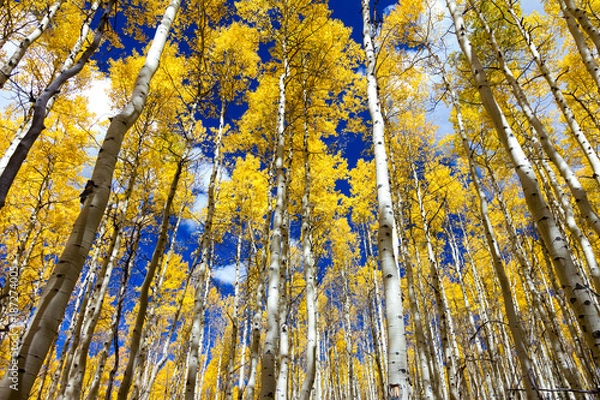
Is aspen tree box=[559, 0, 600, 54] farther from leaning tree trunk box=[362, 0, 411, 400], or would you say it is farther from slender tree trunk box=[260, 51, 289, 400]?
slender tree trunk box=[260, 51, 289, 400]

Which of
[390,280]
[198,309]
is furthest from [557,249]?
[198,309]

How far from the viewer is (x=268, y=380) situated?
155 inches

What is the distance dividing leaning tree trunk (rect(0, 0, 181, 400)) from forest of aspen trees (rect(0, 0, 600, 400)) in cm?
1

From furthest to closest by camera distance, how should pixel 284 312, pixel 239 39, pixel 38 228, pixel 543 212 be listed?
pixel 38 228 → pixel 239 39 → pixel 284 312 → pixel 543 212

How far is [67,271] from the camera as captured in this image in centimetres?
169

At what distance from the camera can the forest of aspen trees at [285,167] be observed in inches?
120

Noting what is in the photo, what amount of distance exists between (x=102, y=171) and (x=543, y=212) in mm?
3555

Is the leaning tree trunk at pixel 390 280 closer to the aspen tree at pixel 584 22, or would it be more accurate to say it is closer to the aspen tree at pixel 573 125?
the aspen tree at pixel 584 22

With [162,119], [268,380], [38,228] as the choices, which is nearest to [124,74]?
[162,119]

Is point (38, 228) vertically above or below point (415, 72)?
below

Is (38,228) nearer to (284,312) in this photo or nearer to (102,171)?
(284,312)

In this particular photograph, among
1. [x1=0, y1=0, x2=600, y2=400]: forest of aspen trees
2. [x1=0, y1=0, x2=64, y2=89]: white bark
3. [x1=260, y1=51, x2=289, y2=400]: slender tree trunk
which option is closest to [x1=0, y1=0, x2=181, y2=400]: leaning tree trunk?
[x1=0, y1=0, x2=600, y2=400]: forest of aspen trees

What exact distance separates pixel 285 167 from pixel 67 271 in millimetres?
5745

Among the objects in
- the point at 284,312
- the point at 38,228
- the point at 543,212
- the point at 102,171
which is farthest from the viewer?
the point at 38,228
